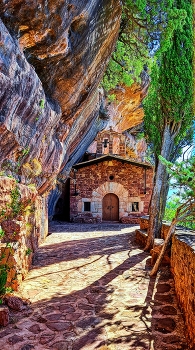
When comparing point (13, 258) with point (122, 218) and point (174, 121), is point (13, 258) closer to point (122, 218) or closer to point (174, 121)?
point (174, 121)

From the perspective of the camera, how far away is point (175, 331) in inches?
139

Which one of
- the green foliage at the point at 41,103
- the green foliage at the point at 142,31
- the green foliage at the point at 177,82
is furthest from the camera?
the green foliage at the point at 177,82

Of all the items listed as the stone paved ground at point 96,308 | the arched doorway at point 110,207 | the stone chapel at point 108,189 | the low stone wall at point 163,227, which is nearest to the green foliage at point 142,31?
the low stone wall at point 163,227

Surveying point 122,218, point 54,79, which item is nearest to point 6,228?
point 54,79

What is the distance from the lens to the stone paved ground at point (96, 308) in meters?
3.27

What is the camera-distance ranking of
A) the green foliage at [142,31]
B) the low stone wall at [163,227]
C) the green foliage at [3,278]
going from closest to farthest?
the green foliage at [3,278]
the green foliage at [142,31]
the low stone wall at [163,227]

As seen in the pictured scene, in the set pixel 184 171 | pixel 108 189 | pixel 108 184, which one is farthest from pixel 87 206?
pixel 184 171

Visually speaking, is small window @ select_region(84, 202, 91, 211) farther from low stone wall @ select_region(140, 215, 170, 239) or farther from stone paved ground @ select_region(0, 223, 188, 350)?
stone paved ground @ select_region(0, 223, 188, 350)

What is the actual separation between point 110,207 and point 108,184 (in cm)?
146

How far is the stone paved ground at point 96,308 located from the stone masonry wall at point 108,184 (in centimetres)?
965

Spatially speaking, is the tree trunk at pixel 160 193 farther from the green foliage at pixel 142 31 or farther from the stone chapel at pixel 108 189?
the stone chapel at pixel 108 189

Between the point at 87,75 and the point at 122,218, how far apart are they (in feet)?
36.6

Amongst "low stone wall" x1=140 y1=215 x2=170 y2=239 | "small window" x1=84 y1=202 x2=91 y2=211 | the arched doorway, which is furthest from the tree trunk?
"small window" x1=84 y1=202 x2=91 y2=211

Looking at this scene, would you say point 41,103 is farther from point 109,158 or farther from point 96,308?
point 109,158
